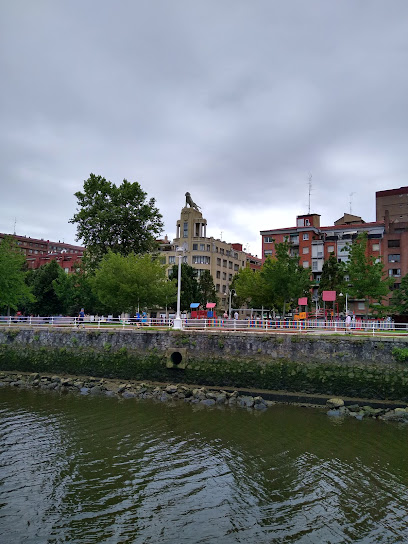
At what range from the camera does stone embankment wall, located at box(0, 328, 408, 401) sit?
78.5 feet

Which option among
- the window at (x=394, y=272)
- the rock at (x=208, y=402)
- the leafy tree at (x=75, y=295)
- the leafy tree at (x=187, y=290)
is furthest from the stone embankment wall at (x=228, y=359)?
the window at (x=394, y=272)

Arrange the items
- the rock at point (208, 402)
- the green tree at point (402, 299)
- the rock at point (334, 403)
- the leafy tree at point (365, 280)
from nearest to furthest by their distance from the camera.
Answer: the rock at point (334, 403)
the rock at point (208, 402)
the leafy tree at point (365, 280)
the green tree at point (402, 299)

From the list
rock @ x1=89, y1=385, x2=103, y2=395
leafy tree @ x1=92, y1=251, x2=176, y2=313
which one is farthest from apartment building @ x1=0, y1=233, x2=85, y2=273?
rock @ x1=89, y1=385, x2=103, y2=395

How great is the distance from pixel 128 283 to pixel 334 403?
25.8m

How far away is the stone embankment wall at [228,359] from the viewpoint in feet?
78.5

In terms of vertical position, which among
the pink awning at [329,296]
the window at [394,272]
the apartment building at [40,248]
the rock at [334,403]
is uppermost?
the apartment building at [40,248]

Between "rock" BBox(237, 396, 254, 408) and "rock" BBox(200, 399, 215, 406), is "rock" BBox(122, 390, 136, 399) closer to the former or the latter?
"rock" BBox(200, 399, 215, 406)

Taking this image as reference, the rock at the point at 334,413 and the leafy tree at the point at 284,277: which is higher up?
the leafy tree at the point at 284,277

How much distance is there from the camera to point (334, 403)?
2295 centimetres

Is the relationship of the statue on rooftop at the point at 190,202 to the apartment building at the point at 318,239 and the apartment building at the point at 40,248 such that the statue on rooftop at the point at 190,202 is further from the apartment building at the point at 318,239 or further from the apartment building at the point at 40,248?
the apartment building at the point at 40,248

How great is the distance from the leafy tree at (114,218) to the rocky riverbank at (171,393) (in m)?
24.0

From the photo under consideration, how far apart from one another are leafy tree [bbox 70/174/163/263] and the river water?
1330 inches

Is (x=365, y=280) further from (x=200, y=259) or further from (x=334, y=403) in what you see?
(x=200, y=259)

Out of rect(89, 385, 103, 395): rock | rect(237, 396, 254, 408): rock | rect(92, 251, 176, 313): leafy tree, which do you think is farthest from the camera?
rect(92, 251, 176, 313): leafy tree
